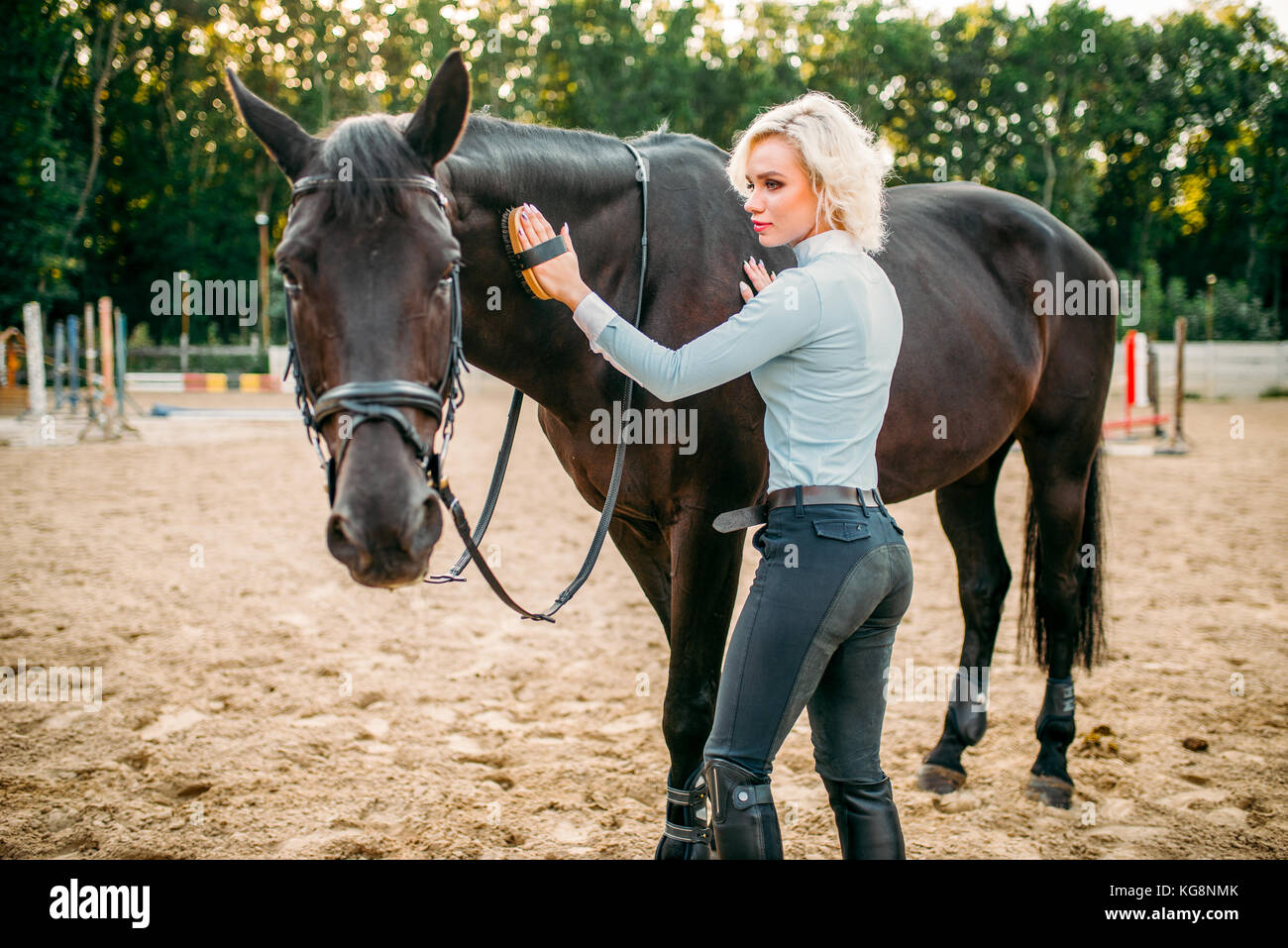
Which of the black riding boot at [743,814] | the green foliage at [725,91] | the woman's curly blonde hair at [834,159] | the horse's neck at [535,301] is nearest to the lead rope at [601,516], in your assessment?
the horse's neck at [535,301]

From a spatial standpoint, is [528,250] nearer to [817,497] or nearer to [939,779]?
[817,497]

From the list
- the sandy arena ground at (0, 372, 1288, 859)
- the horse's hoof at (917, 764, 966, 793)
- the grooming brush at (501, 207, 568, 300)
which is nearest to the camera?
the grooming brush at (501, 207, 568, 300)

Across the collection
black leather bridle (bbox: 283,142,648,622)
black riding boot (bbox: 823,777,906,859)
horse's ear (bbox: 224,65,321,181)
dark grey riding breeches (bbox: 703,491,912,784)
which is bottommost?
black riding boot (bbox: 823,777,906,859)

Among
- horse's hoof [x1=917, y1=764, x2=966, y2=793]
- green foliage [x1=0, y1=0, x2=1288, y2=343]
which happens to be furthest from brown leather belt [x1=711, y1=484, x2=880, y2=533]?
green foliage [x1=0, y1=0, x2=1288, y2=343]

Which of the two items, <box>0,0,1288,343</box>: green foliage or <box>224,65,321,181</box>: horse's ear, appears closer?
<box>224,65,321,181</box>: horse's ear

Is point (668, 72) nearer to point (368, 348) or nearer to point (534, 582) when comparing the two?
point (534, 582)

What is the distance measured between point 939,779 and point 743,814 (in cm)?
198

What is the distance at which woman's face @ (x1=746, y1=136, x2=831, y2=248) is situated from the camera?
6.02 feet

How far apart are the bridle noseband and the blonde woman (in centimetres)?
32

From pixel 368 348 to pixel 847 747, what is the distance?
1.30m

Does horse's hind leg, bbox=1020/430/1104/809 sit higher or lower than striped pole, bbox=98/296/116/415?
lower

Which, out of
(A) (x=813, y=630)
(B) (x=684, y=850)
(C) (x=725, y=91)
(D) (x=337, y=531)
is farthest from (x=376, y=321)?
(C) (x=725, y=91)

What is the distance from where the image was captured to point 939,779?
11.4 feet

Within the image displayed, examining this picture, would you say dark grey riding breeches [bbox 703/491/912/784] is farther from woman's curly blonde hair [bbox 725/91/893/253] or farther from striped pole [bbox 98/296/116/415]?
striped pole [bbox 98/296/116/415]
